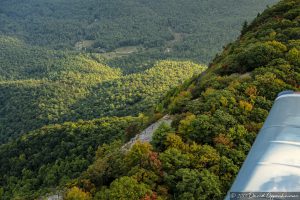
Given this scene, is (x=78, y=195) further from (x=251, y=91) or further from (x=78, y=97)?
(x=78, y=97)

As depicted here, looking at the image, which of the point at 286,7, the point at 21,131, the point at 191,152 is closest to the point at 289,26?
the point at 286,7

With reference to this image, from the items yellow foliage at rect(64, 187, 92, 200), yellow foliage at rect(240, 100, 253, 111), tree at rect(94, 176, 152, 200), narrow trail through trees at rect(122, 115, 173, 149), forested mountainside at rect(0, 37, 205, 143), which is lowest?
forested mountainside at rect(0, 37, 205, 143)

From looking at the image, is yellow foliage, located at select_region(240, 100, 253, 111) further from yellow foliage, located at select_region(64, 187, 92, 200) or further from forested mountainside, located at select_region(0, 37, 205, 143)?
forested mountainside, located at select_region(0, 37, 205, 143)

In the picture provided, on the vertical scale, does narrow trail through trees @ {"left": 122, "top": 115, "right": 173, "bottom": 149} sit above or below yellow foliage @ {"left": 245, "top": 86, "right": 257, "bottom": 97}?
below

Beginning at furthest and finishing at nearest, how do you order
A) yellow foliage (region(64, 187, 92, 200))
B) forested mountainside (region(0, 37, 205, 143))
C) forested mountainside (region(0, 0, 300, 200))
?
forested mountainside (region(0, 37, 205, 143)) → yellow foliage (region(64, 187, 92, 200)) → forested mountainside (region(0, 0, 300, 200))

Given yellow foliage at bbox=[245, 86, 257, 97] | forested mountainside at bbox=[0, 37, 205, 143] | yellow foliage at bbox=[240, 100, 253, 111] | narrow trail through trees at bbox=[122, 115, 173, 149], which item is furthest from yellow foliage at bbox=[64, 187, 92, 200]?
forested mountainside at bbox=[0, 37, 205, 143]

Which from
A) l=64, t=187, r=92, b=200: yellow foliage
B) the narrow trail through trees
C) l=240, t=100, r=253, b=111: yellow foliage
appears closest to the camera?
l=64, t=187, r=92, b=200: yellow foliage

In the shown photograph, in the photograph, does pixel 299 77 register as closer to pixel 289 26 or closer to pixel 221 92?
pixel 221 92

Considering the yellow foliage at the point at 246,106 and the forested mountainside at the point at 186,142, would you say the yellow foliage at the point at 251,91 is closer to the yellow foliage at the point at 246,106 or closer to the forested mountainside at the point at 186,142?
the forested mountainside at the point at 186,142

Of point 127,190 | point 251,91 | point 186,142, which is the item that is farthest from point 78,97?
point 127,190
